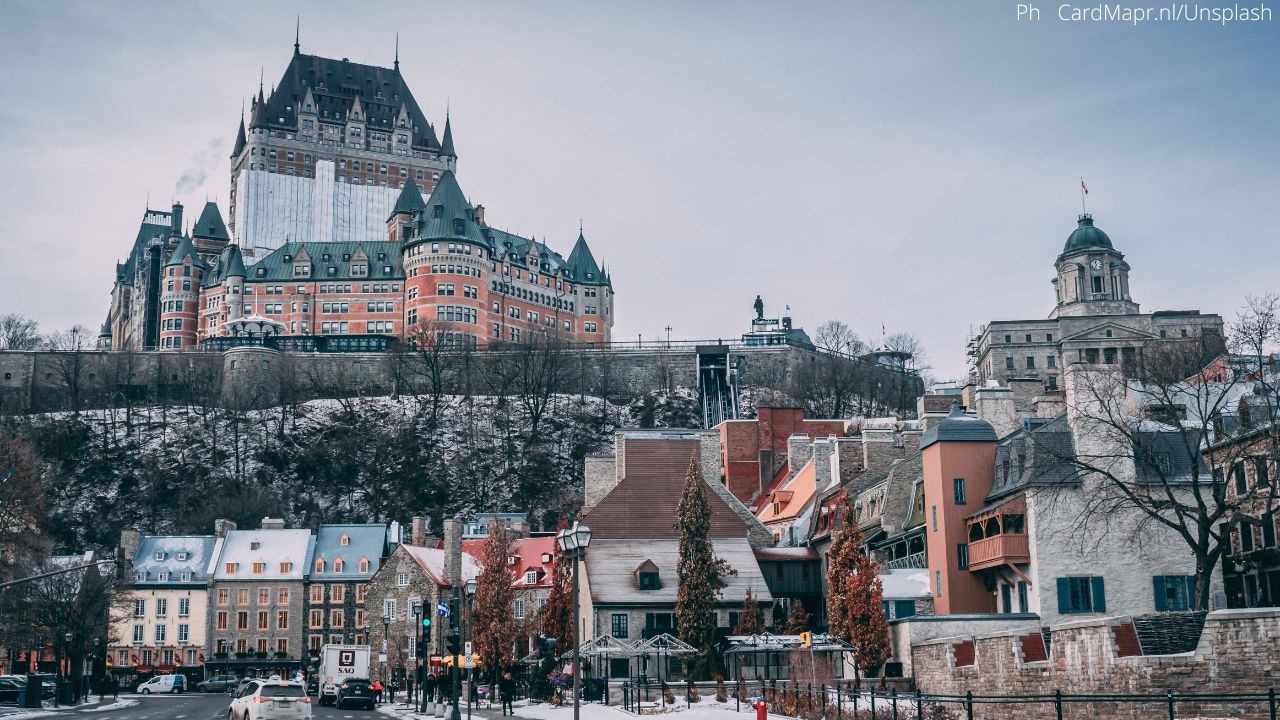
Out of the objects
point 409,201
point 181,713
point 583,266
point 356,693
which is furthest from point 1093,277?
point 181,713

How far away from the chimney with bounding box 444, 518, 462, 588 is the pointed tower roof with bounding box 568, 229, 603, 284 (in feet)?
324

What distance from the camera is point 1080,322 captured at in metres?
145

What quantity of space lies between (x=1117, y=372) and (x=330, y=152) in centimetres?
15903

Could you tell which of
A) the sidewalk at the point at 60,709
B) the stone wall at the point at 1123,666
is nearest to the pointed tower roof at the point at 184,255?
the sidewalk at the point at 60,709

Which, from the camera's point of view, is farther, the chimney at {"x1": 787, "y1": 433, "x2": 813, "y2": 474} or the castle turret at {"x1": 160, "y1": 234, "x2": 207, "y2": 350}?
the castle turret at {"x1": 160, "y1": 234, "x2": 207, "y2": 350}

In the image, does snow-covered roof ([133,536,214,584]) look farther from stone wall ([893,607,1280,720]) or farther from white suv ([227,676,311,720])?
stone wall ([893,607,1280,720])

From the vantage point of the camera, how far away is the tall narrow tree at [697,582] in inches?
2096

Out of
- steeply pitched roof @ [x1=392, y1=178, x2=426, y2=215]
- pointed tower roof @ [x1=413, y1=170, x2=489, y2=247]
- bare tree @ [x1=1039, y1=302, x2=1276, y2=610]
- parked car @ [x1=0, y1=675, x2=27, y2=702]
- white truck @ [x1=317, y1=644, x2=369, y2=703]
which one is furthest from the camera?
steeply pitched roof @ [x1=392, y1=178, x2=426, y2=215]

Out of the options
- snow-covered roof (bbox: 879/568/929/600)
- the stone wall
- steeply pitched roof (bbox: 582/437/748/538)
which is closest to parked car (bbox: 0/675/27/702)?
steeply pitched roof (bbox: 582/437/748/538)

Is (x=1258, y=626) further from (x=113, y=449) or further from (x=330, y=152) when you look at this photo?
(x=330, y=152)

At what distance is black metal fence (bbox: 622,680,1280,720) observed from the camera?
1041 inches

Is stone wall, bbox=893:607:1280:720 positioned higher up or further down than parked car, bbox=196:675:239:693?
higher up

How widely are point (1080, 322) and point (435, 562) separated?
87.2 metres

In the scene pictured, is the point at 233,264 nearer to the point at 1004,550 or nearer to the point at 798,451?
the point at 798,451
